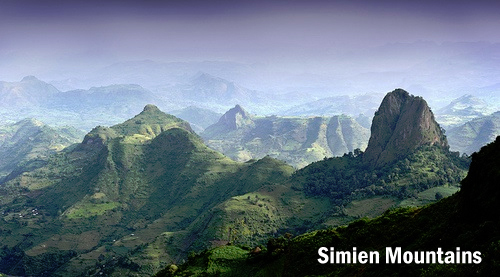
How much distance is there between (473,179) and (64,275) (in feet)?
694

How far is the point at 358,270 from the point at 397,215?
80.7ft

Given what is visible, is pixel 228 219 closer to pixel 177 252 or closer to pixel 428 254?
pixel 177 252

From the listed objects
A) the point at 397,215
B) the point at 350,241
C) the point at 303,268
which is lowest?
the point at 303,268

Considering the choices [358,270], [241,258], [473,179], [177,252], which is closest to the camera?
[473,179]

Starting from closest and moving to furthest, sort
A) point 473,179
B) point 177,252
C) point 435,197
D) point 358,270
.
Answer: point 473,179 < point 358,270 < point 435,197 < point 177,252

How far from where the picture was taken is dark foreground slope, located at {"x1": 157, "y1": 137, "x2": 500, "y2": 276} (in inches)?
1459

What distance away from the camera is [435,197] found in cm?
17500

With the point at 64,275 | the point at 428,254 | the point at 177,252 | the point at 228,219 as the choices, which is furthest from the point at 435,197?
the point at 64,275

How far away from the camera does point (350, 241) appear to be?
72312mm

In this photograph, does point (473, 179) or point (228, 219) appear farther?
point (228, 219)

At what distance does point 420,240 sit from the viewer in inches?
1925

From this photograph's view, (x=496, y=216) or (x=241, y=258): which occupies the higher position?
(x=496, y=216)

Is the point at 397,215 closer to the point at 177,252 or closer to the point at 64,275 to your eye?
the point at 177,252

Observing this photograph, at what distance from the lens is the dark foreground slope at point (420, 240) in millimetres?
37062
